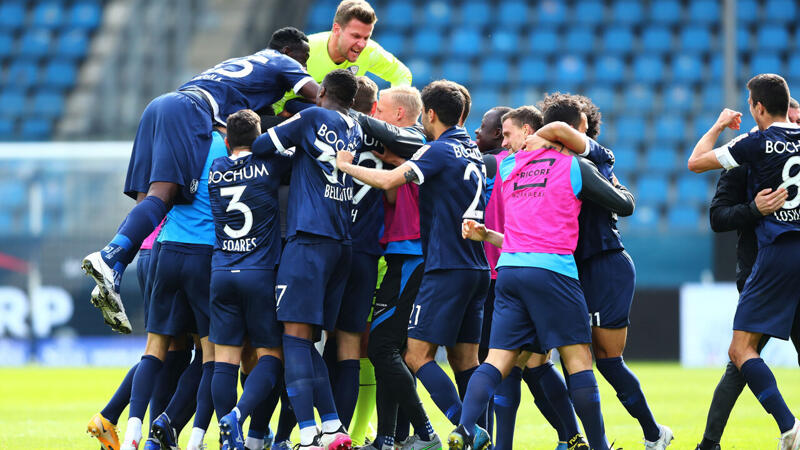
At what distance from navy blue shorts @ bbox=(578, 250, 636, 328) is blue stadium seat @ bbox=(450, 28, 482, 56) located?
14758 mm

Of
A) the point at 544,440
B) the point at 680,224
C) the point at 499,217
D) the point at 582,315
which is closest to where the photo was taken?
the point at 582,315

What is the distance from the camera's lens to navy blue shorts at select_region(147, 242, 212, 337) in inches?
213

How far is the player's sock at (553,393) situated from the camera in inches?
214

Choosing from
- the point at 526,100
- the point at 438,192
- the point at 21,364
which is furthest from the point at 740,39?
the point at 438,192

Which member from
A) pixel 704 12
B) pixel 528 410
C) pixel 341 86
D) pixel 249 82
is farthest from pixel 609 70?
pixel 341 86

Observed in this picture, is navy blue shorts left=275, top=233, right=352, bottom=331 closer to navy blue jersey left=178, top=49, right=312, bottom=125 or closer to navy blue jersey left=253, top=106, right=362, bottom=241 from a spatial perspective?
navy blue jersey left=253, top=106, right=362, bottom=241

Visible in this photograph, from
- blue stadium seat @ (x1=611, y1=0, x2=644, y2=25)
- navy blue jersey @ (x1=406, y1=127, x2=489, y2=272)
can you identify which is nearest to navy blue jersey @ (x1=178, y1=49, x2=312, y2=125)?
navy blue jersey @ (x1=406, y1=127, x2=489, y2=272)

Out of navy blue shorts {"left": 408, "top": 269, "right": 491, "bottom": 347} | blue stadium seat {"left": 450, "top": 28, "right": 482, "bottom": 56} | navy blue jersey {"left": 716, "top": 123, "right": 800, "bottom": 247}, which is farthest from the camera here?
blue stadium seat {"left": 450, "top": 28, "right": 482, "bottom": 56}

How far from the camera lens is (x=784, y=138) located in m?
5.44

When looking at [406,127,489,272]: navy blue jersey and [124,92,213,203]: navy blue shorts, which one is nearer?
[406,127,489,272]: navy blue jersey

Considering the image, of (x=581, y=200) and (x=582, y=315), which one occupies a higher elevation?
(x=581, y=200)

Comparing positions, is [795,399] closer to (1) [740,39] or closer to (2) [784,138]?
(2) [784,138]

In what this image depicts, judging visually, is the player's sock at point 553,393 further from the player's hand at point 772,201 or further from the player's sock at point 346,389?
the player's hand at point 772,201

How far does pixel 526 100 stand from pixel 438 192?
45.4 ft
